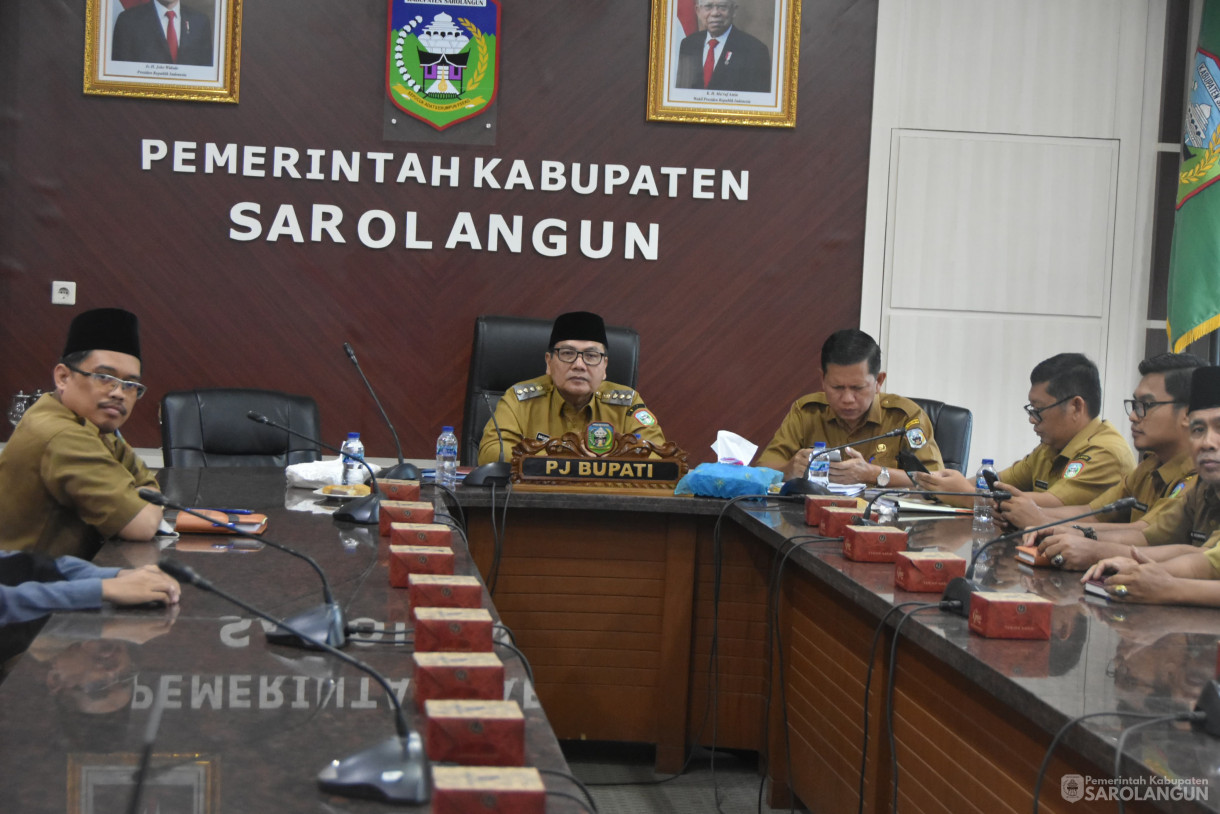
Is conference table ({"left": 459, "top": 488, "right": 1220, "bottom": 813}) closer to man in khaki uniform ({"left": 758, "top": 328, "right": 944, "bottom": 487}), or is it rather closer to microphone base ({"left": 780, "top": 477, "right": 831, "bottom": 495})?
microphone base ({"left": 780, "top": 477, "right": 831, "bottom": 495})

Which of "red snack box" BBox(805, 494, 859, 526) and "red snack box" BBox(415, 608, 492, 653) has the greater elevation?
"red snack box" BBox(415, 608, 492, 653)

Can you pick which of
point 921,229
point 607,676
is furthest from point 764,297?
point 607,676

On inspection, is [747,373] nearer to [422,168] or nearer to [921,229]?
[921,229]

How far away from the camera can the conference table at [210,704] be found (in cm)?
99

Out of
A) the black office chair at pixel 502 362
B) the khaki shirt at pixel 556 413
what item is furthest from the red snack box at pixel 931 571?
the black office chair at pixel 502 362

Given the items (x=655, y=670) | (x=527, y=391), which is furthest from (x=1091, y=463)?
(x=527, y=391)

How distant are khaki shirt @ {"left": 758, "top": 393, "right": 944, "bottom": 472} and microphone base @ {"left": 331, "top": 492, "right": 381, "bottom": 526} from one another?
167 cm

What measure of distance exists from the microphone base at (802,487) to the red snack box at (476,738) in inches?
85.0

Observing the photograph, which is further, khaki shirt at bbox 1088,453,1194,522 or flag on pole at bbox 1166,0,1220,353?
flag on pole at bbox 1166,0,1220,353

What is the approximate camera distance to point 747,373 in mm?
4785

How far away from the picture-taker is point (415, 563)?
71.4 inches

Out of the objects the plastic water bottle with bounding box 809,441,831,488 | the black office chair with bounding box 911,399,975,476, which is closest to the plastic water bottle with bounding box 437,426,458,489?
the plastic water bottle with bounding box 809,441,831,488

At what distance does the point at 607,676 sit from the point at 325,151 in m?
2.54

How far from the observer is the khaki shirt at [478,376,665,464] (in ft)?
11.9
